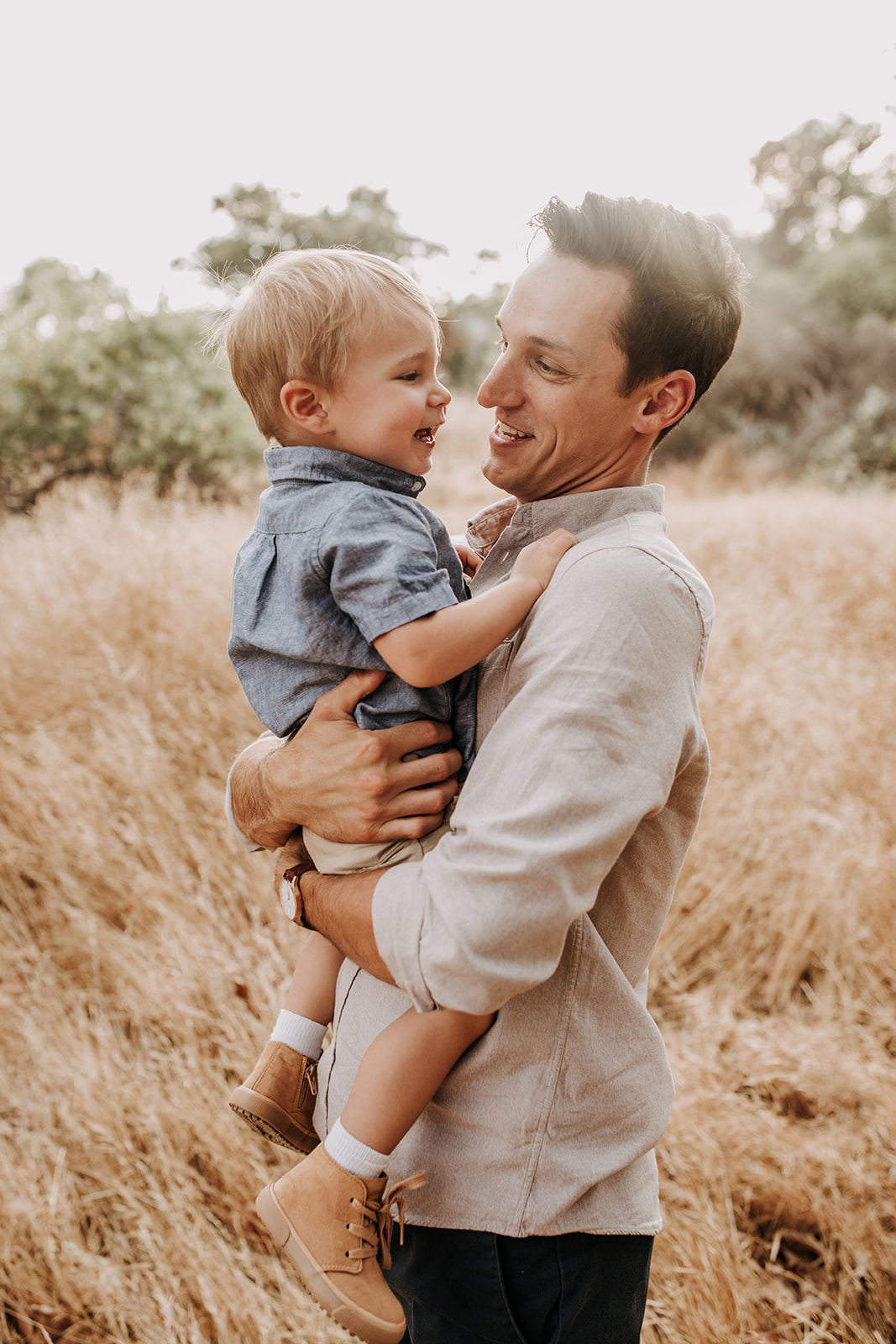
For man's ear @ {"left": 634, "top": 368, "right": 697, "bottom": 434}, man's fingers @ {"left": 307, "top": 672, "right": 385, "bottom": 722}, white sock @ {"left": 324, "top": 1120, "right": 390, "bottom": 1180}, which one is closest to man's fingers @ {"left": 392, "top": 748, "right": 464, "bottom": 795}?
man's fingers @ {"left": 307, "top": 672, "right": 385, "bottom": 722}

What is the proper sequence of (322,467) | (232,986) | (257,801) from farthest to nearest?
(232,986) < (257,801) < (322,467)

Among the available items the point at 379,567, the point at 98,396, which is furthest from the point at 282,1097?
the point at 98,396

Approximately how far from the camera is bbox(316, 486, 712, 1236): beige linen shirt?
105cm

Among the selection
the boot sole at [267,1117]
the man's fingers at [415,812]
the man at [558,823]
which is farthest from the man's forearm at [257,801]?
the boot sole at [267,1117]

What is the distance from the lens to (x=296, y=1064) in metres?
1.71

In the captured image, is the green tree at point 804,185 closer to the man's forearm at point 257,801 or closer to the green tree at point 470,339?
the green tree at point 470,339

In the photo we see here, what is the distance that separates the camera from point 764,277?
732 inches

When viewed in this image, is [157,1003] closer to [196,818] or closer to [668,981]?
[196,818]

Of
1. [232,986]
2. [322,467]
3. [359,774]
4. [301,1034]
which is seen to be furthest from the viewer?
[232,986]

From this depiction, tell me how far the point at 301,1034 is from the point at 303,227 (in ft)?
90.2

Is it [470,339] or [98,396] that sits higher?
[98,396]

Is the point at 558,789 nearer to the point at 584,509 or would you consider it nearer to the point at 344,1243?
the point at 584,509

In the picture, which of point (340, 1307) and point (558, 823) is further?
point (340, 1307)

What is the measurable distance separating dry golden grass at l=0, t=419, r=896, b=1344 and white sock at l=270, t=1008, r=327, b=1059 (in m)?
0.94
